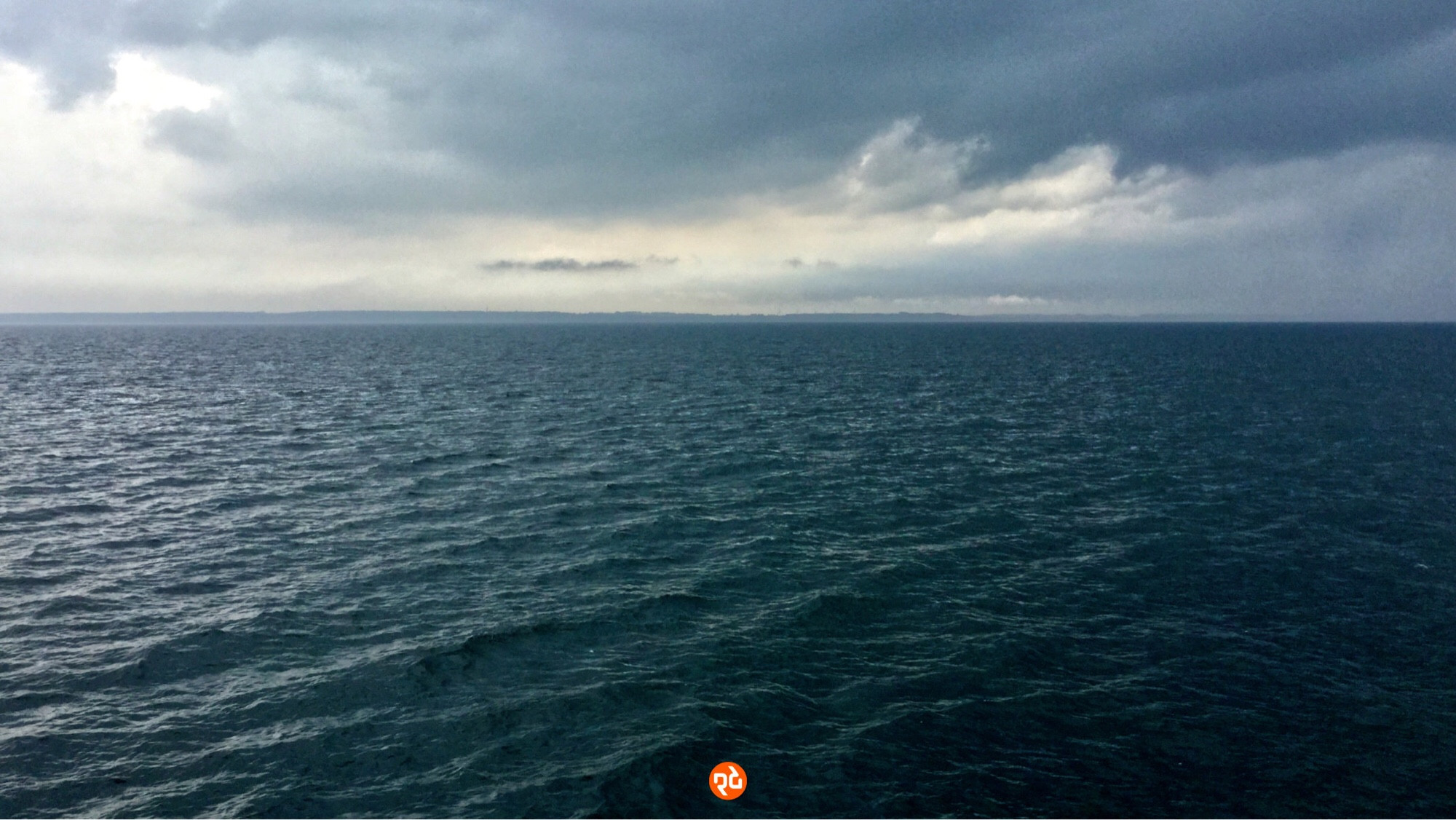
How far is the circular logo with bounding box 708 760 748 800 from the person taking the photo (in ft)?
65.6

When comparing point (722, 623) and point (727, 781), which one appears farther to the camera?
point (722, 623)

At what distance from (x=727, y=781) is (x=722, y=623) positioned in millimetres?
9573

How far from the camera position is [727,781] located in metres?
20.4

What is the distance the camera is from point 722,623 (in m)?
29.8

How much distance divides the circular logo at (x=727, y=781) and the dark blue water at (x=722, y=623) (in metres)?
0.26

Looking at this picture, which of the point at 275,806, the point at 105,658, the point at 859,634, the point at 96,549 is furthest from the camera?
A: the point at 96,549

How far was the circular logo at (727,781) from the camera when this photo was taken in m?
20.0

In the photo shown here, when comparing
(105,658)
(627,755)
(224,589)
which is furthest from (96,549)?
(627,755)

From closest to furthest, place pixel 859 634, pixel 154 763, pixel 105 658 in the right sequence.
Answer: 1. pixel 154 763
2. pixel 105 658
3. pixel 859 634

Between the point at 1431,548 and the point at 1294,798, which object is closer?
the point at 1294,798

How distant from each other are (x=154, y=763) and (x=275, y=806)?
4541 mm

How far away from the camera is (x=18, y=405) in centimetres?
8106

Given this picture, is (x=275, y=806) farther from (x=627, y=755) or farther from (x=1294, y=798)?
(x=1294, y=798)

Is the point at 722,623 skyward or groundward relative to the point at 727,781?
skyward
